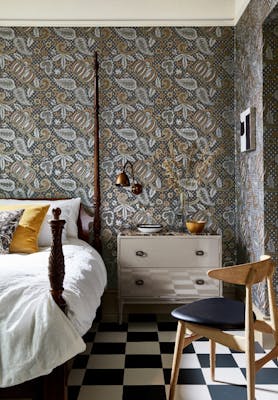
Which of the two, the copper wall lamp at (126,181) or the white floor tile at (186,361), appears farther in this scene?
the copper wall lamp at (126,181)

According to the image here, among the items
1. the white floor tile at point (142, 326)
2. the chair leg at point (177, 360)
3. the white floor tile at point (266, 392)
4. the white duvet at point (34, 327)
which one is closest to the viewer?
the white duvet at point (34, 327)

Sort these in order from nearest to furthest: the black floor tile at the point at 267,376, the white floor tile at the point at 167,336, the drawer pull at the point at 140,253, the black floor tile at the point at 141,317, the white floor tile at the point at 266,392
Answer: the white floor tile at the point at 266,392, the black floor tile at the point at 267,376, the white floor tile at the point at 167,336, the drawer pull at the point at 140,253, the black floor tile at the point at 141,317

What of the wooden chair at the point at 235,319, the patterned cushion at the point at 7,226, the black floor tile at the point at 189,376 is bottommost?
the black floor tile at the point at 189,376

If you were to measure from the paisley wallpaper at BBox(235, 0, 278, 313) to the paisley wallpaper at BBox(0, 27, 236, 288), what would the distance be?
34cm

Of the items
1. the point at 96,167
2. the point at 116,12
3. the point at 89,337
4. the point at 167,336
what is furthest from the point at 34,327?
the point at 116,12

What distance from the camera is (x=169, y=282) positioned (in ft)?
11.4

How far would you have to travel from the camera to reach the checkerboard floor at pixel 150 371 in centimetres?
230

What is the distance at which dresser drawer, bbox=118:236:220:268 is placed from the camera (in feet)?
11.4

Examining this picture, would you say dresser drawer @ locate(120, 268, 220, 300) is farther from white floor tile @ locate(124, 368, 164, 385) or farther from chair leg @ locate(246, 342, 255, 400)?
chair leg @ locate(246, 342, 255, 400)

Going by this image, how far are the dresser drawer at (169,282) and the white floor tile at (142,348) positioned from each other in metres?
0.51

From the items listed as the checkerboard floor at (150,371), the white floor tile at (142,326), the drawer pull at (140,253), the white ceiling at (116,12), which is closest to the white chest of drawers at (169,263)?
the drawer pull at (140,253)

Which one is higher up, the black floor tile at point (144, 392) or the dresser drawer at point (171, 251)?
the dresser drawer at point (171, 251)

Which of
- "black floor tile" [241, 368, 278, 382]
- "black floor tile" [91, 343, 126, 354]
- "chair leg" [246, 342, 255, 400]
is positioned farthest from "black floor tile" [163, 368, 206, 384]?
"chair leg" [246, 342, 255, 400]

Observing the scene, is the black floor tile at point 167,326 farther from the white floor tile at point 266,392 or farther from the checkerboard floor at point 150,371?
the white floor tile at point 266,392
